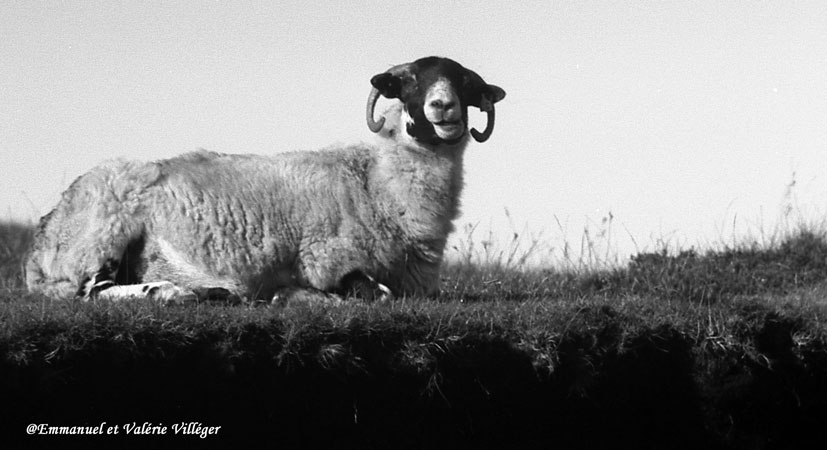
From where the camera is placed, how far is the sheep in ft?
26.7

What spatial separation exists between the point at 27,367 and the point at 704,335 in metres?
4.01

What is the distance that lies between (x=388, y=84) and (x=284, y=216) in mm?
1319

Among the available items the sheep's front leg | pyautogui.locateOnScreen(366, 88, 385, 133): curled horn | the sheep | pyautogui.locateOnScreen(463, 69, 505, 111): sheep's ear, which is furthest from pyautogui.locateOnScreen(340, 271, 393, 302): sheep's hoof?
pyautogui.locateOnScreen(463, 69, 505, 111): sheep's ear

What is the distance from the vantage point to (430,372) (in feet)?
22.0

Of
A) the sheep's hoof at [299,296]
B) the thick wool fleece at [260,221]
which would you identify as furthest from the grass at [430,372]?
the thick wool fleece at [260,221]

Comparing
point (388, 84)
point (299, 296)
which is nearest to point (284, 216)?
point (299, 296)

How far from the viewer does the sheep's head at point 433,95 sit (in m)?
8.59

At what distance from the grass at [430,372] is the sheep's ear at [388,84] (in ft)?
5.82

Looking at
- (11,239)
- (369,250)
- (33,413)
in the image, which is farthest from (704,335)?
(11,239)

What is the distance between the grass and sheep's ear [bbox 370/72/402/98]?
1775 mm

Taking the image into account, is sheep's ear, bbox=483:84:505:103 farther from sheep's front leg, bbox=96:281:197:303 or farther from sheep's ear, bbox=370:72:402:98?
sheep's front leg, bbox=96:281:197:303

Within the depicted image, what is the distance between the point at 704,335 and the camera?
24.2 feet

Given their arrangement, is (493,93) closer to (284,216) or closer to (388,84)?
(388,84)

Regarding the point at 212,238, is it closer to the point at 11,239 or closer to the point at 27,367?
the point at 27,367
